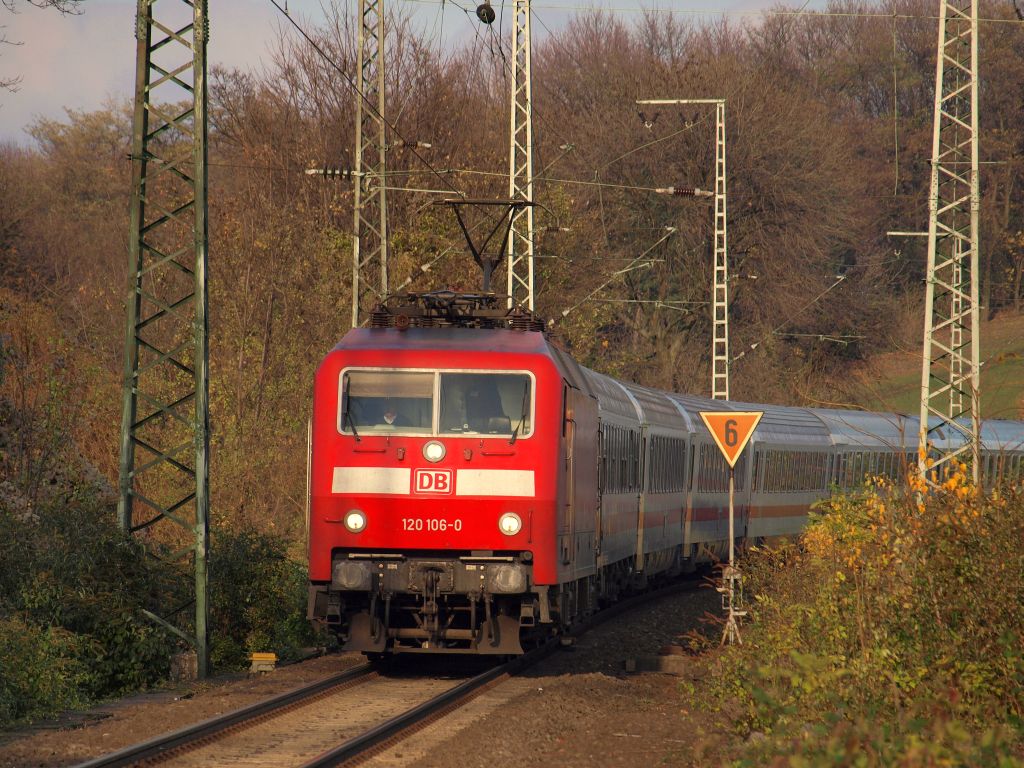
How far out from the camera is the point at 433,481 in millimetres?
12727

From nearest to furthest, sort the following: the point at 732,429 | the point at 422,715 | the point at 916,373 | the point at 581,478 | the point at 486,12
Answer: the point at 422,715
the point at 581,478
the point at 732,429
the point at 486,12
the point at 916,373

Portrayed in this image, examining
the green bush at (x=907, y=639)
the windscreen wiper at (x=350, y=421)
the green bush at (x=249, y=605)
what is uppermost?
the windscreen wiper at (x=350, y=421)

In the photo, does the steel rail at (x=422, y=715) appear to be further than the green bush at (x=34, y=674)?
No

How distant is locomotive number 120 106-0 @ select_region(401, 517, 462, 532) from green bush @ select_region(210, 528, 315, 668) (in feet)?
13.5

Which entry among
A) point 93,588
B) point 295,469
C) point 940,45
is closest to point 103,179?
point 295,469

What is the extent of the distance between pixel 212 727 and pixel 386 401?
3690 mm

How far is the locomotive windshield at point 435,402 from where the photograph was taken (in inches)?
508

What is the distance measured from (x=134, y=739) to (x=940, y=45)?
664 inches

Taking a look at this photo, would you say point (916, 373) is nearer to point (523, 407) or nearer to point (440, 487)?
point (523, 407)

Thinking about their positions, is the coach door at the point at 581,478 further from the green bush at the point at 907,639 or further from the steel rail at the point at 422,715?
the green bush at the point at 907,639

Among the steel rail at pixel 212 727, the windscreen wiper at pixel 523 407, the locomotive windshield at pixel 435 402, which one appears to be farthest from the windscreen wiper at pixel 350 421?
the steel rail at pixel 212 727

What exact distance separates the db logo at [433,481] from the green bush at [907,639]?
111 inches

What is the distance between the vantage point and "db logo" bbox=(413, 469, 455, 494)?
12703 millimetres

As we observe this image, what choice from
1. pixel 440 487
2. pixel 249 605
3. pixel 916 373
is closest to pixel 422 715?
pixel 440 487
